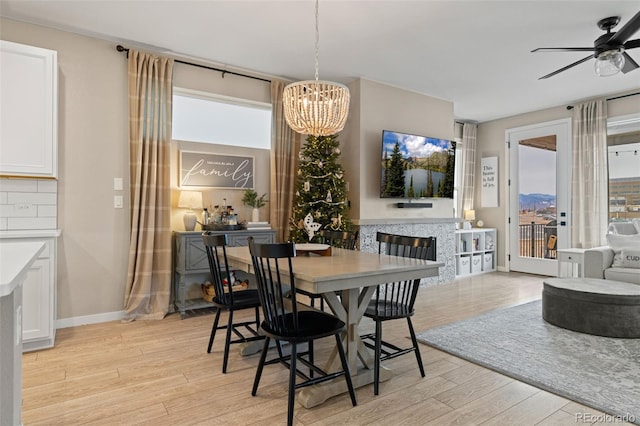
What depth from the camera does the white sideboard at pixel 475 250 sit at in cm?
632

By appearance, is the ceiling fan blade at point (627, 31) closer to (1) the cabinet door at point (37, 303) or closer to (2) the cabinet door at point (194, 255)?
(2) the cabinet door at point (194, 255)

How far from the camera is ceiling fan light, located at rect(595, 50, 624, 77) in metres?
2.98

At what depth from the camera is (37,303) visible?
2.97m

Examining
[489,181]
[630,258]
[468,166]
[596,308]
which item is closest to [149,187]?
[596,308]

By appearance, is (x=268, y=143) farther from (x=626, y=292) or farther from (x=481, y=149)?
(x=481, y=149)

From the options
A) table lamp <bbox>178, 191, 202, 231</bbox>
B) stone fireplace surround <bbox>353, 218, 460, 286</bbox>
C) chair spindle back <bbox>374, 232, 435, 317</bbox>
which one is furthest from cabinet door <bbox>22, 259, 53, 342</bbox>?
stone fireplace surround <bbox>353, 218, 460, 286</bbox>

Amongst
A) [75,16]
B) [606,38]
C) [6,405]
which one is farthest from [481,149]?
[6,405]

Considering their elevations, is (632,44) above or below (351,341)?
above

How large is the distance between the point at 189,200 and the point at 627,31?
4.04 meters

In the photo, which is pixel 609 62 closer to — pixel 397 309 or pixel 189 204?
pixel 397 309

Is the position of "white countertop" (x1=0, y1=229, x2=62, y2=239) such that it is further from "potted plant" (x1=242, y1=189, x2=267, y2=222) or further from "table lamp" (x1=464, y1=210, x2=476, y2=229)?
"table lamp" (x1=464, y1=210, x2=476, y2=229)

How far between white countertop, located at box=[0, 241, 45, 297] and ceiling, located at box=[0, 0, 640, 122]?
2.36 metres

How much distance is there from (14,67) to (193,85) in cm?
163

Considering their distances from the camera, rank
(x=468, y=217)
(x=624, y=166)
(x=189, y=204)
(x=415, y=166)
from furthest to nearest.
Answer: (x=468, y=217)
(x=624, y=166)
(x=415, y=166)
(x=189, y=204)
